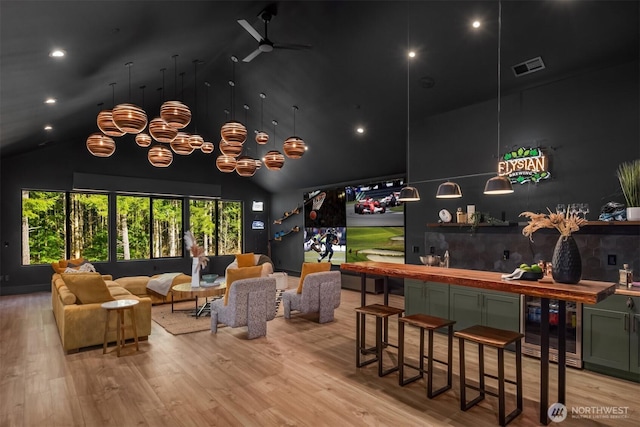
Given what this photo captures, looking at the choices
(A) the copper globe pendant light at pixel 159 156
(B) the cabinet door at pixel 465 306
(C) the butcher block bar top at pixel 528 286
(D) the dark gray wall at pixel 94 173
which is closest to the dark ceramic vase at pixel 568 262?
(C) the butcher block bar top at pixel 528 286

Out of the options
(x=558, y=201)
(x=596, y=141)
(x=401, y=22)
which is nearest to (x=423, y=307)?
(x=558, y=201)

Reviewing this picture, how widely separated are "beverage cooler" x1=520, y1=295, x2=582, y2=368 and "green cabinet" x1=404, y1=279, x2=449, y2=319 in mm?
1062

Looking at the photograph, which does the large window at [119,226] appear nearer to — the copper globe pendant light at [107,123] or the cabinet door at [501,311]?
the copper globe pendant light at [107,123]

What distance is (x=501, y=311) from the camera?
475 cm

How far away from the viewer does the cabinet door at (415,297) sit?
5660mm

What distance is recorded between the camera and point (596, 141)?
4.54 metres

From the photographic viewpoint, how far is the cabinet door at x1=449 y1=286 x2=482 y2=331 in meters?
4.99

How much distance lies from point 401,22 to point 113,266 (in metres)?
9.51

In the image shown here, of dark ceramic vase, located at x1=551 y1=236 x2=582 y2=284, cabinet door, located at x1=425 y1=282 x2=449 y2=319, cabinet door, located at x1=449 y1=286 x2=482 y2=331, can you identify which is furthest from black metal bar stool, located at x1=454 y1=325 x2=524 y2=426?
cabinet door, located at x1=425 y1=282 x2=449 y2=319

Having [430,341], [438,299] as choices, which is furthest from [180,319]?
[430,341]

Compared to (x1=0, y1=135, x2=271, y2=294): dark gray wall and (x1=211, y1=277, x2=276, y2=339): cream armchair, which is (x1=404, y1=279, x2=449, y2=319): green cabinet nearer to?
(x1=211, y1=277, x2=276, y2=339): cream armchair

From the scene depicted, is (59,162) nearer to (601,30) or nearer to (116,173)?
(116,173)

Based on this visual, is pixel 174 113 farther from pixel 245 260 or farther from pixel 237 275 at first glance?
pixel 245 260

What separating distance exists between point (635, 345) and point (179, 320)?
20.3 feet
